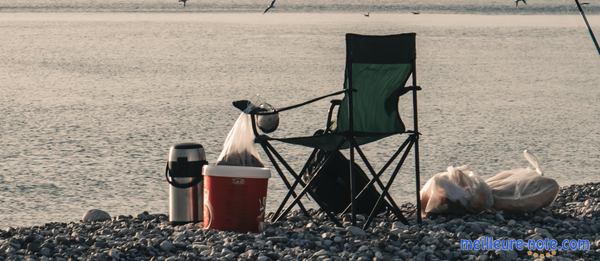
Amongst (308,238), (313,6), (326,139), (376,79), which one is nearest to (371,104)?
(376,79)

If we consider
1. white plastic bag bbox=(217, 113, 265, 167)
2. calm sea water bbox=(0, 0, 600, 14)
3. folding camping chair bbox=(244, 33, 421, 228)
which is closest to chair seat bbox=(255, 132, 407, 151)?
folding camping chair bbox=(244, 33, 421, 228)

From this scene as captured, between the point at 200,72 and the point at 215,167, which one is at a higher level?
the point at 215,167

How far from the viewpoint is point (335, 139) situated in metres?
6.46

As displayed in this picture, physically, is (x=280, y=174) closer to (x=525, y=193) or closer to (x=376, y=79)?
(x=376, y=79)

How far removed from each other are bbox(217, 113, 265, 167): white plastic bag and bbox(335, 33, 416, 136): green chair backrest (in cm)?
47

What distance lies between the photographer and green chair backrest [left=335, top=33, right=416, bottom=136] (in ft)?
20.7

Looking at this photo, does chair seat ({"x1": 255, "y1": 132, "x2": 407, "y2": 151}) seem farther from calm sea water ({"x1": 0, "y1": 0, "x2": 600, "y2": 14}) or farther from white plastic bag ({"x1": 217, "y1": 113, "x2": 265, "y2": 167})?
calm sea water ({"x1": 0, "y1": 0, "x2": 600, "y2": 14})

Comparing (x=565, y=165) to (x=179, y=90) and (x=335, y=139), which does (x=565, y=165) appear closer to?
(x=335, y=139)

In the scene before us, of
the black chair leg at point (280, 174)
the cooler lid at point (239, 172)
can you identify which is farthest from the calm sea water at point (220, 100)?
the cooler lid at point (239, 172)

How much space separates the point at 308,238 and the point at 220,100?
10.0m

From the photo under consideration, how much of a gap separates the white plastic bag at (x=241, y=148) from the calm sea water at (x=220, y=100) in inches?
80.2

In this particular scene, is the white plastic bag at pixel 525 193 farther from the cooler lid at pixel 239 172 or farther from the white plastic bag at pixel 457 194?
the cooler lid at pixel 239 172

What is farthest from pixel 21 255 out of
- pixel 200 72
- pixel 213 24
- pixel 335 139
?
pixel 213 24

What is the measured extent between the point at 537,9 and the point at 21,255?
1617 inches
